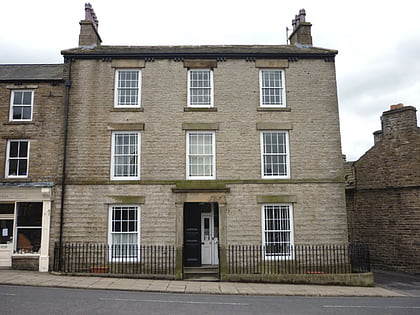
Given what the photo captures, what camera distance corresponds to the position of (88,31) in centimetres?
1720

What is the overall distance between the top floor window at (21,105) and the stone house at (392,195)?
1672 cm

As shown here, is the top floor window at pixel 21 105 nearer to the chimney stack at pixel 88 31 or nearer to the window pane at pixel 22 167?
the window pane at pixel 22 167

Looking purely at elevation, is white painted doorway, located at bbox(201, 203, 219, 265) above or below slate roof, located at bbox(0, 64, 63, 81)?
below

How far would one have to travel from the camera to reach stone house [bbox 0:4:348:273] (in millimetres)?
15172

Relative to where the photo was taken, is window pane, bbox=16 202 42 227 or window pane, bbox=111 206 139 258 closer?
window pane, bbox=111 206 139 258

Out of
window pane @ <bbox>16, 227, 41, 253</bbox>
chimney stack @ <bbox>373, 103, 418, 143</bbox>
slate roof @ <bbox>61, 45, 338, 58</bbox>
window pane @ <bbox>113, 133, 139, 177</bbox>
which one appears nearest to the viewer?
window pane @ <bbox>16, 227, 41, 253</bbox>

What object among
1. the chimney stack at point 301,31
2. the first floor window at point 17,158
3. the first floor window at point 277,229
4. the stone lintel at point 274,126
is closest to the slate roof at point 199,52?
the chimney stack at point 301,31

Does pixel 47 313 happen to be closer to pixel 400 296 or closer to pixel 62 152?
pixel 62 152

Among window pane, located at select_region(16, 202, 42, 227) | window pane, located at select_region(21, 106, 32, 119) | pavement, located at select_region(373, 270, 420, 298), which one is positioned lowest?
pavement, located at select_region(373, 270, 420, 298)

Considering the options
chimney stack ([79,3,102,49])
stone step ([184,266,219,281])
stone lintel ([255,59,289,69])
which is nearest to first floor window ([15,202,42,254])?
stone step ([184,266,219,281])

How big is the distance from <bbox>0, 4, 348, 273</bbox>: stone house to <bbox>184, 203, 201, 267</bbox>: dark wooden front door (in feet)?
0.15

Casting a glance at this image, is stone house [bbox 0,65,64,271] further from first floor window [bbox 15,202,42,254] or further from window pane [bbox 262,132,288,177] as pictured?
window pane [bbox 262,132,288,177]

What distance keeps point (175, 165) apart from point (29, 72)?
8.52 meters

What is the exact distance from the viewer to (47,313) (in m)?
8.22
